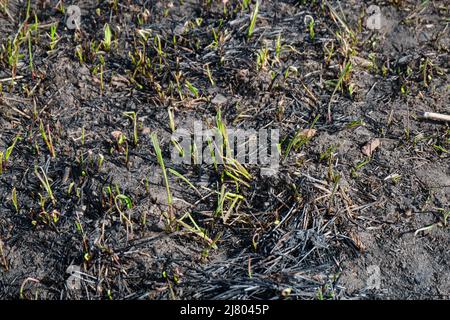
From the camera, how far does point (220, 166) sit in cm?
310

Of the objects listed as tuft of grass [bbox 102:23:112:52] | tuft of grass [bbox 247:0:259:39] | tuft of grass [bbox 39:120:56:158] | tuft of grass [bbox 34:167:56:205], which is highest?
tuft of grass [bbox 247:0:259:39]

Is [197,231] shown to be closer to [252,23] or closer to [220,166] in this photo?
[220,166]

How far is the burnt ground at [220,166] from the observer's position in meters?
2.76

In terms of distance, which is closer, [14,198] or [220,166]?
[14,198]

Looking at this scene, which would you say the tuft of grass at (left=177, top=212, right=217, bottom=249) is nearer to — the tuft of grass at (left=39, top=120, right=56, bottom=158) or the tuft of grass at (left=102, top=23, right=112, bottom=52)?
the tuft of grass at (left=39, top=120, right=56, bottom=158)

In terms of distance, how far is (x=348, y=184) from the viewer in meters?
3.05

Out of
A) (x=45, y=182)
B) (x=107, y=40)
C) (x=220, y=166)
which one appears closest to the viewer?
(x=45, y=182)

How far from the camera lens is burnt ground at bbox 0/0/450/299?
2.76 m

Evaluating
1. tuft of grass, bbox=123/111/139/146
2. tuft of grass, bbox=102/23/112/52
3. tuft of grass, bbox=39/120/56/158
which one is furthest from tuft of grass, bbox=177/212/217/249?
tuft of grass, bbox=102/23/112/52

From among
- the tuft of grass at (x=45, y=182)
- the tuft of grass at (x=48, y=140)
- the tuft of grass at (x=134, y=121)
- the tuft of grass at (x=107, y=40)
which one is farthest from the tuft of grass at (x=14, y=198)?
the tuft of grass at (x=107, y=40)

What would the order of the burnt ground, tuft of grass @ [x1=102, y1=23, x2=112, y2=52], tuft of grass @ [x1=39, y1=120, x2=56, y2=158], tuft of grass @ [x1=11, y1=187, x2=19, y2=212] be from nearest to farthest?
1. the burnt ground
2. tuft of grass @ [x1=11, y1=187, x2=19, y2=212]
3. tuft of grass @ [x1=39, y1=120, x2=56, y2=158]
4. tuft of grass @ [x1=102, y1=23, x2=112, y2=52]

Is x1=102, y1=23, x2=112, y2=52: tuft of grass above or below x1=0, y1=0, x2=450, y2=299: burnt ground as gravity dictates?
above

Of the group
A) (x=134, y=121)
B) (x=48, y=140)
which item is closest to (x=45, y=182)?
(x=48, y=140)

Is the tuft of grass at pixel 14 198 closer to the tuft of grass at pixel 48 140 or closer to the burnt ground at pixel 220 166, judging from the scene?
the burnt ground at pixel 220 166
